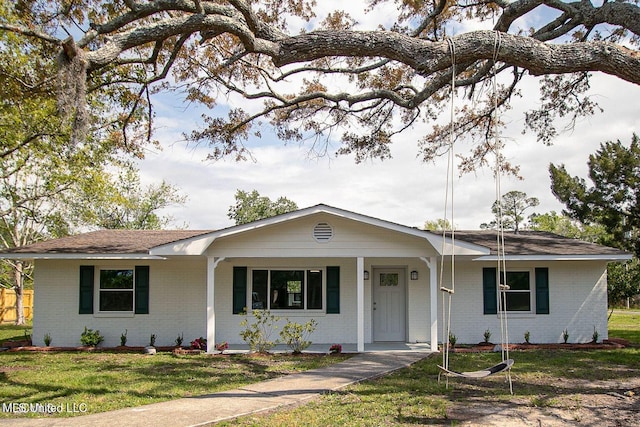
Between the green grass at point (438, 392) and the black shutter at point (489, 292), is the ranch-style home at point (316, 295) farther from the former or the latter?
the green grass at point (438, 392)

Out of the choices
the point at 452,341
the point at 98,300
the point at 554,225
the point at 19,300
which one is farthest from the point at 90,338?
the point at 554,225

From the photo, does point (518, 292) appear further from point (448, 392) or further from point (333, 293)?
point (448, 392)

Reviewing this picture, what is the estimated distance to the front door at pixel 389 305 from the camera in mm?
15609

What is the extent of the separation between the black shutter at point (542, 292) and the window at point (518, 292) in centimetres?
24

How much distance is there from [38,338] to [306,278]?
7329mm

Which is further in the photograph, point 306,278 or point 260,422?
point 306,278

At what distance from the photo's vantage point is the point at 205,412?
25.0 feet

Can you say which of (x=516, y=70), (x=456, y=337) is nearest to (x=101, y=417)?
(x=456, y=337)

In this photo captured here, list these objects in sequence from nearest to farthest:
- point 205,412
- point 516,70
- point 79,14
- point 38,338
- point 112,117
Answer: point 205,412
point 79,14
point 516,70
point 38,338
point 112,117

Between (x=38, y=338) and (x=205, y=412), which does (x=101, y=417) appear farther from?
(x=38, y=338)

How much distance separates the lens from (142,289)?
15.3m

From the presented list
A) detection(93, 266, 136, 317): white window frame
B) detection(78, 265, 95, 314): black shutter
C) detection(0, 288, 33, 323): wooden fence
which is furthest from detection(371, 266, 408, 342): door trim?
detection(0, 288, 33, 323): wooden fence

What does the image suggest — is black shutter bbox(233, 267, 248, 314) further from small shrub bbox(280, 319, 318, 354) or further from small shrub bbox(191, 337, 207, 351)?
small shrub bbox(280, 319, 318, 354)
